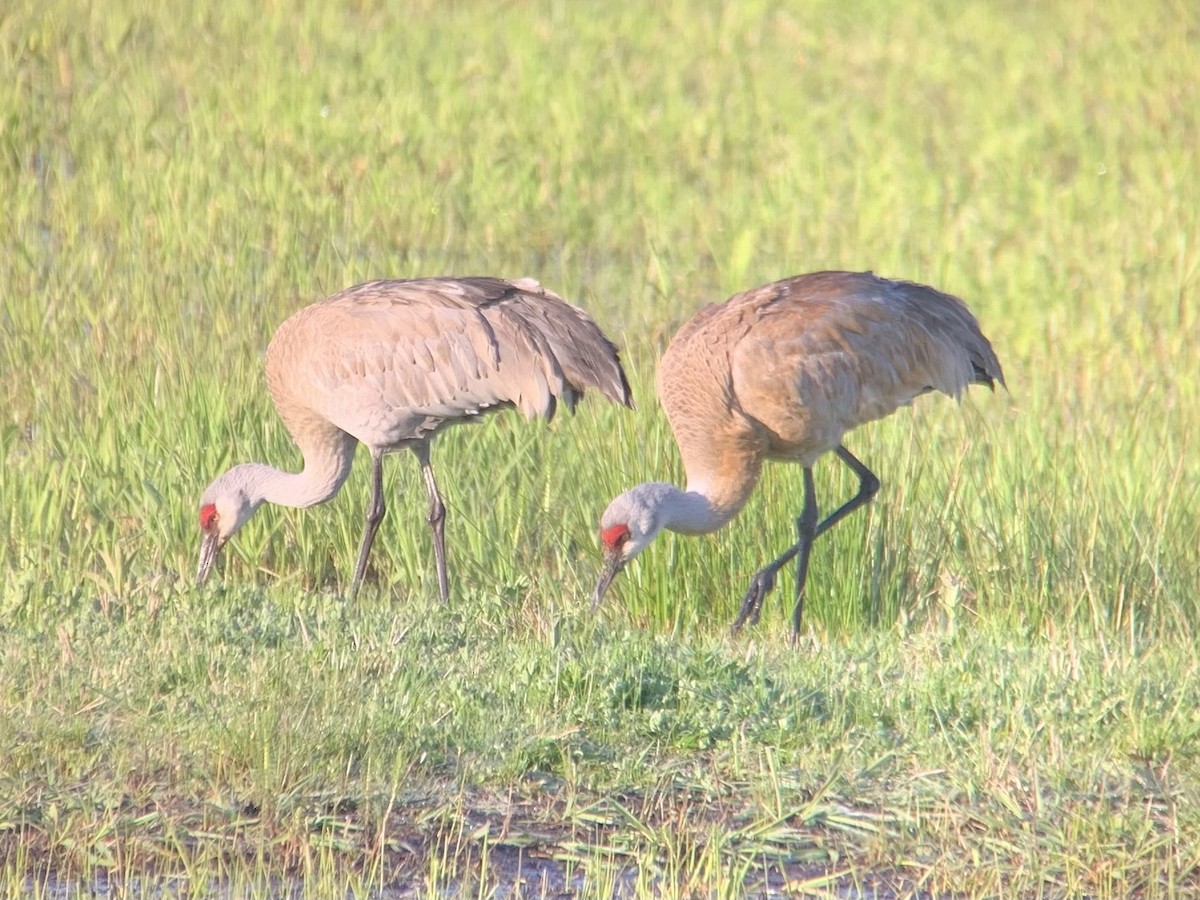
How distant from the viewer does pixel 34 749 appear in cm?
439

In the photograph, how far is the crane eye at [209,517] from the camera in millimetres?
6281

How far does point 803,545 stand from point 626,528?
2.42 ft

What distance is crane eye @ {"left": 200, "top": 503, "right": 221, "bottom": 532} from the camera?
247 inches

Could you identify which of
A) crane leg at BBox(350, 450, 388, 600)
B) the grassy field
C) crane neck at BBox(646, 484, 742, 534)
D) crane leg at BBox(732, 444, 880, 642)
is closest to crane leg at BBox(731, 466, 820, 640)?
crane leg at BBox(732, 444, 880, 642)

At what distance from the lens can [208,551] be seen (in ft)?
20.9

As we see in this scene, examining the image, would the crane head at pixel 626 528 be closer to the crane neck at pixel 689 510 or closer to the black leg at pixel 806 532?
the crane neck at pixel 689 510

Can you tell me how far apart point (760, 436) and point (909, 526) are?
2.13 ft

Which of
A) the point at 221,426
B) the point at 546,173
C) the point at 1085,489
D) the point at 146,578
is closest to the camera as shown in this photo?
the point at 146,578

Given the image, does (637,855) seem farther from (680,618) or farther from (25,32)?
(25,32)

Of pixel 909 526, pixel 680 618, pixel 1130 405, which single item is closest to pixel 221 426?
pixel 680 618

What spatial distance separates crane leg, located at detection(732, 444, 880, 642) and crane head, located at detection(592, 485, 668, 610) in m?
0.41

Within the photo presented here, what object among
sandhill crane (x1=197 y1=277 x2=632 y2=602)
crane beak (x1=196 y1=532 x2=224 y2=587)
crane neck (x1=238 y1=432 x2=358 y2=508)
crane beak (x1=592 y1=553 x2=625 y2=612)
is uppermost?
sandhill crane (x1=197 y1=277 x2=632 y2=602)

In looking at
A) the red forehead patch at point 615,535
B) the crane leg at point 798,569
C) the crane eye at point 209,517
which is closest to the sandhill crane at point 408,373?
the crane eye at point 209,517

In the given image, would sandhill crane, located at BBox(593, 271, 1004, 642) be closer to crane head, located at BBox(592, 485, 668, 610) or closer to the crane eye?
crane head, located at BBox(592, 485, 668, 610)
